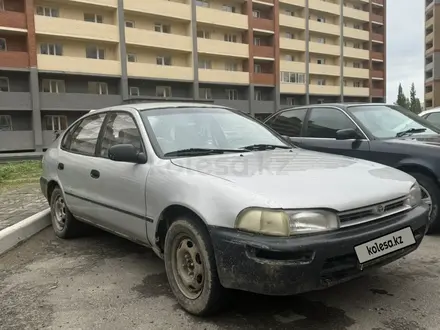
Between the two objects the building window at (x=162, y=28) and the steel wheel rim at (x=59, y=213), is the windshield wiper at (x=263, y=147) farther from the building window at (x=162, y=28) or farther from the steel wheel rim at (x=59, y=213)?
the building window at (x=162, y=28)

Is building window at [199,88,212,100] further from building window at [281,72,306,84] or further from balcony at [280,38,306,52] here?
balcony at [280,38,306,52]

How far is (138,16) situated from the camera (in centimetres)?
3312

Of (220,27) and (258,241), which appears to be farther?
(220,27)

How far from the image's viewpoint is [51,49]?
2945cm

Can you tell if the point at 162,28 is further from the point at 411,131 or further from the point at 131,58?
the point at 411,131

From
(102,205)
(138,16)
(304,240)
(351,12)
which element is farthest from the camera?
(351,12)

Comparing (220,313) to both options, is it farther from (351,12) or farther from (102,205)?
(351,12)

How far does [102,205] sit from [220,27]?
35456 millimetres

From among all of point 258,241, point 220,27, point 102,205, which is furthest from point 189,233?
point 220,27

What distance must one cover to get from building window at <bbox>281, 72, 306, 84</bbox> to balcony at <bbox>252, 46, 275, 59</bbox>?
9.24 feet

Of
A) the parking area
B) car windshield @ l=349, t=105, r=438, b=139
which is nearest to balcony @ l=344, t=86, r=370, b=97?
car windshield @ l=349, t=105, r=438, b=139

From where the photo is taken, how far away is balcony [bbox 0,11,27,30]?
2664 centimetres

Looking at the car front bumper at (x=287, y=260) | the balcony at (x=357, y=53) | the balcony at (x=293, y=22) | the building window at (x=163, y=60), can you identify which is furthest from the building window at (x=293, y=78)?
the car front bumper at (x=287, y=260)

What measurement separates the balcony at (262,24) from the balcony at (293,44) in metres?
2.32
